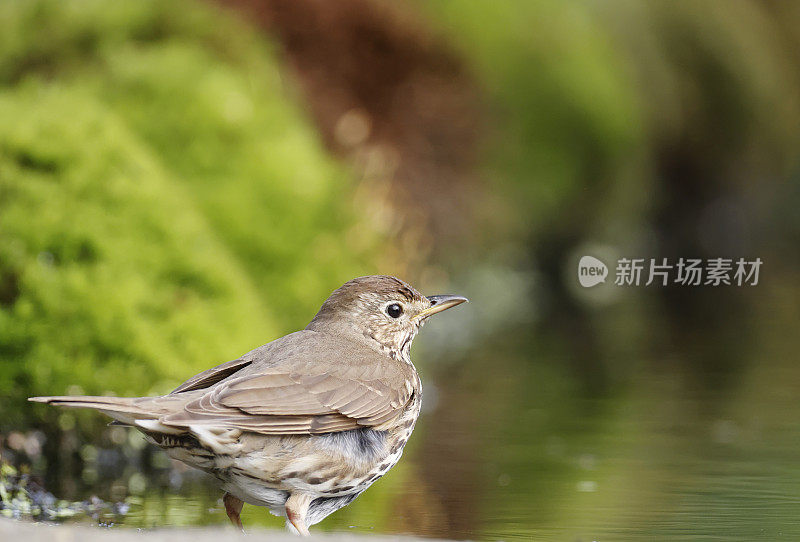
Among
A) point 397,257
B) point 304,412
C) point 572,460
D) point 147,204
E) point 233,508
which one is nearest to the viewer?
point 304,412

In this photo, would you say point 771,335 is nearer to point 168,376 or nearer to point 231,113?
point 231,113

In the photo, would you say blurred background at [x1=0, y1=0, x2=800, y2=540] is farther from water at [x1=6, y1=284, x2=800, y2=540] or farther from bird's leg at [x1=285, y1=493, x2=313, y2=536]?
bird's leg at [x1=285, y1=493, x2=313, y2=536]

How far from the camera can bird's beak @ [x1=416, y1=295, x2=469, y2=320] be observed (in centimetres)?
623

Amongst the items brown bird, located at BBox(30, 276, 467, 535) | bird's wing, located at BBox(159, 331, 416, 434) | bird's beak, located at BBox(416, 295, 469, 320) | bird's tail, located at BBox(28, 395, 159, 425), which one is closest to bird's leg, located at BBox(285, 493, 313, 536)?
brown bird, located at BBox(30, 276, 467, 535)

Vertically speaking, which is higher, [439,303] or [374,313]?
[439,303]

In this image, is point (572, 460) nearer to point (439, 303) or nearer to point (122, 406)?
point (439, 303)

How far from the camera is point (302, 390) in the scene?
17.8ft

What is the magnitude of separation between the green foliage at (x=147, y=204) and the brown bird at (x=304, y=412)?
2.63 m

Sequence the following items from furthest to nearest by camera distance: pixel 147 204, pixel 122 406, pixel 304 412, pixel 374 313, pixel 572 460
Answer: pixel 147 204 < pixel 572 460 < pixel 374 313 < pixel 304 412 < pixel 122 406

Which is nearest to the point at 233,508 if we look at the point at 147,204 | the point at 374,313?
the point at 374,313

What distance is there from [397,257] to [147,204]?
6857 mm

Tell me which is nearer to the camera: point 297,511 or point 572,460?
point 297,511

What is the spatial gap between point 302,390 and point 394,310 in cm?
87

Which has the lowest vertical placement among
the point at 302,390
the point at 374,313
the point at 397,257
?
the point at 302,390
